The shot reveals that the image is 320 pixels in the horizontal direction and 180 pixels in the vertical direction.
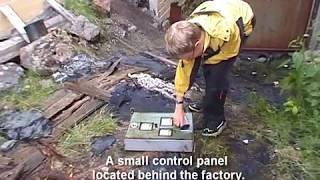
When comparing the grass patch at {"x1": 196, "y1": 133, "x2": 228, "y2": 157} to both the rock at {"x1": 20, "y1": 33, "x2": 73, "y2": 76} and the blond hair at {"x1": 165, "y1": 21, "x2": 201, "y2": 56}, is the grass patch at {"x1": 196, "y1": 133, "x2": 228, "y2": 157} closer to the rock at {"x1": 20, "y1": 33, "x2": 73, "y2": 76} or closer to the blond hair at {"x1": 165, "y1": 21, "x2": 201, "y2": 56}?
the blond hair at {"x1": 165, "y1": 21, "x2": 201, "y2": 56}

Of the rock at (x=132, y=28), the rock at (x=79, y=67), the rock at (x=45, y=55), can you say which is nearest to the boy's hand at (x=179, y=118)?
the rock at (x=79, y=67)

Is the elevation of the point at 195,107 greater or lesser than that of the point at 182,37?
lesser

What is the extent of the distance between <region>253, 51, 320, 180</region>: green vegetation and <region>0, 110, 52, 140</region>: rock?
1.60 metres

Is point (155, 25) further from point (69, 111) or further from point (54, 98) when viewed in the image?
point (69, 111)

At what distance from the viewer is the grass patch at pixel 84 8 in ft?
15.5

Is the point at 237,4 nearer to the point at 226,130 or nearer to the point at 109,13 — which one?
the point at 226,130

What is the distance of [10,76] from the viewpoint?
3791 millimetres

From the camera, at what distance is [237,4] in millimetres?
2977

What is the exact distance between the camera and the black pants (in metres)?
2.98

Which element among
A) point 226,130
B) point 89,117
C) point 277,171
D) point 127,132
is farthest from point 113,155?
point 277,171

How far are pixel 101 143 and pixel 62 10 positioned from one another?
1.95m

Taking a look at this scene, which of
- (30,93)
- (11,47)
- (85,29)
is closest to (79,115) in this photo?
(30,93)

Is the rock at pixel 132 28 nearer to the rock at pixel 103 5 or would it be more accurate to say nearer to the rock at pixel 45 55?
the rock at pixel 103 5

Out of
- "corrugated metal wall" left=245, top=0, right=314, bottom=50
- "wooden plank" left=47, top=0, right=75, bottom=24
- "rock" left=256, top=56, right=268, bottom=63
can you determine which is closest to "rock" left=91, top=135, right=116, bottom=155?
"wooden plank" left=47, top=0, right=75, bottom=24
